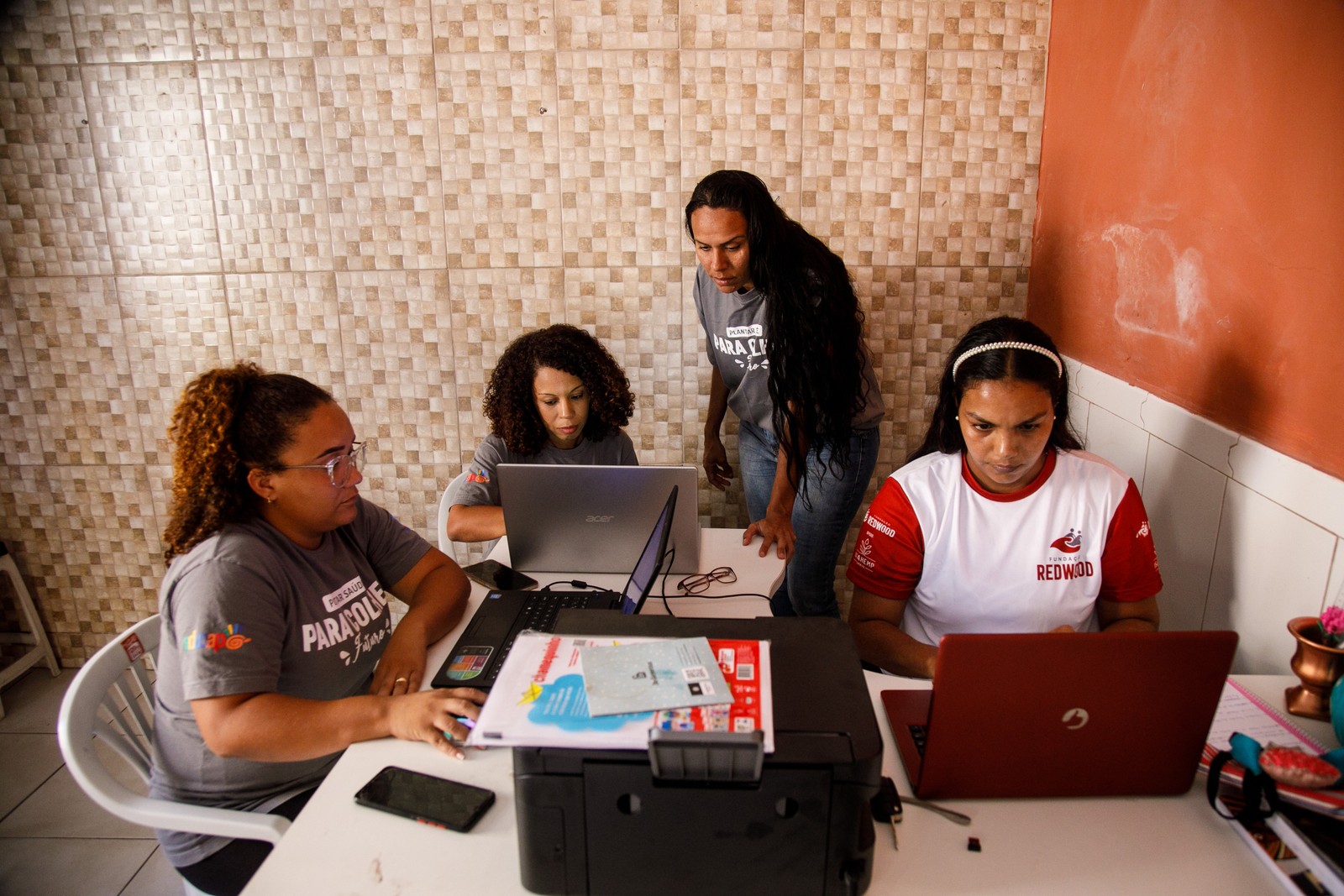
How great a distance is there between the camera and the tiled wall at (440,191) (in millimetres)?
2625

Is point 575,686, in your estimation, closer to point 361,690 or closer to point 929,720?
point 929,720

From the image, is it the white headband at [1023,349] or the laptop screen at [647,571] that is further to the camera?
the white headband at [1023,349]

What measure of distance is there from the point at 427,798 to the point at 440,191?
213 centimetres

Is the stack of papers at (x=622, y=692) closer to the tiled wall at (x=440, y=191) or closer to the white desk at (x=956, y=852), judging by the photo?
the white desk at (x=956, y=852)

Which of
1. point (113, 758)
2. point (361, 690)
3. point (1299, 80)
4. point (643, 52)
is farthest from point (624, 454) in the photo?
point (113, 758)

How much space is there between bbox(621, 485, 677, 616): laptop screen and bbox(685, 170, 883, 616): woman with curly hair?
1.82 feet

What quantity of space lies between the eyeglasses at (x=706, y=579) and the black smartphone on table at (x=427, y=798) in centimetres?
73

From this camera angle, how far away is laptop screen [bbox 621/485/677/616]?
1.41 meters

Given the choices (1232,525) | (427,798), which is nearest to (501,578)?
(427,798)

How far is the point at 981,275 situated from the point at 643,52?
1289 millimetres

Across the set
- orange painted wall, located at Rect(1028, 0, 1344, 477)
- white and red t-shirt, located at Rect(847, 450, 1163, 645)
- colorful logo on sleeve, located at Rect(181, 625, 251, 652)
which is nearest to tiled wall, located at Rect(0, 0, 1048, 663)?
orange painted wall, located at Rect(1028, 0, 1344, 477)

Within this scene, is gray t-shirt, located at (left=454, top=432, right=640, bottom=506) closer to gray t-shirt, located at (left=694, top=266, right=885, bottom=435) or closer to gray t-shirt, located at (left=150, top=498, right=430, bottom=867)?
gray t-shirt, located at (left=694, top=266, right=885, bottom=435)

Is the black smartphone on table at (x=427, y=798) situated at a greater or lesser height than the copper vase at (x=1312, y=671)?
lesser

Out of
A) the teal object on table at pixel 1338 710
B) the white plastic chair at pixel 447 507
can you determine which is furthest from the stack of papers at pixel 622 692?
the white plastic chair at pixel 447 507
